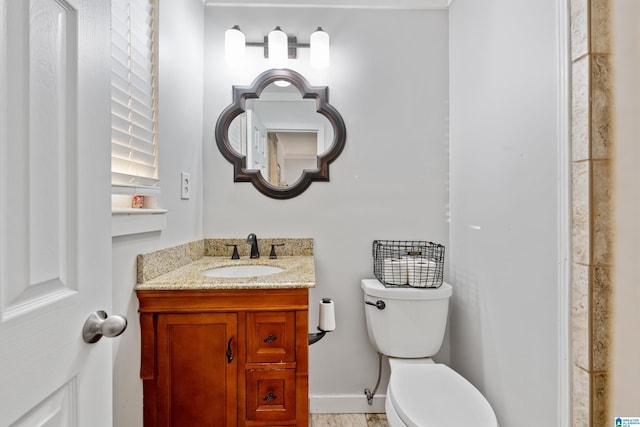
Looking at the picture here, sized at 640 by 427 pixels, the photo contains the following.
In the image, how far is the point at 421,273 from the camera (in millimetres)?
1597

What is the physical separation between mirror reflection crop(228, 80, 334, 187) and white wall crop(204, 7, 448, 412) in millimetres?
113

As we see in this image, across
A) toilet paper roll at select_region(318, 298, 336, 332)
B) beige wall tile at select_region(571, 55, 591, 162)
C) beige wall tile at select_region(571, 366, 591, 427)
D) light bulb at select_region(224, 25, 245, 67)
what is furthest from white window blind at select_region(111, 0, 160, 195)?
beige wall tile at select_region(571, 366, 591, 427)

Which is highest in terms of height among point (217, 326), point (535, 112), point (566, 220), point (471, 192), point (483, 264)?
point (535, 112)

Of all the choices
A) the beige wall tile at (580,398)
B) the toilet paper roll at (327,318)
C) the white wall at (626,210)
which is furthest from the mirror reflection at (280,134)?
the beige wall tile at (580,398)

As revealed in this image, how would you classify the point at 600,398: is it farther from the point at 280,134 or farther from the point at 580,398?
the point at 280,134

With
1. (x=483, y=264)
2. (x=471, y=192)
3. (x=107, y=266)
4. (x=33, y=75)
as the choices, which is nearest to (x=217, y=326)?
(x=107, y=266)

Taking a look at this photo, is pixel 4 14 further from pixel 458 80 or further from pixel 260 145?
pixel 458 80

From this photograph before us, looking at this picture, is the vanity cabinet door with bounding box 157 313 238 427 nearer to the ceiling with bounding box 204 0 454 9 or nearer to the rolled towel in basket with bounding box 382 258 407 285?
the rolled towel in basket with bounding box 382 258 407 285

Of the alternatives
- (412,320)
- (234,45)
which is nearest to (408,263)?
(412,320)

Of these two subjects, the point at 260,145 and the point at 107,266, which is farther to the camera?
the point at 260,145

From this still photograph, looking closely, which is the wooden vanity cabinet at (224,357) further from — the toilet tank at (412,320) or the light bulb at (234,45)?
the light bulb at (234,45)

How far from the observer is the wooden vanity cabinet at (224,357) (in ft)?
3.74

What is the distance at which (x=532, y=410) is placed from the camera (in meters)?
1.13

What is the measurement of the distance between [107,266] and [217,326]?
558mm
